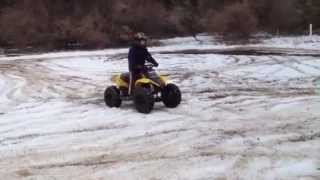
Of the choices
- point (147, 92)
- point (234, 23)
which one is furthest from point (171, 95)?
point (234, 23)

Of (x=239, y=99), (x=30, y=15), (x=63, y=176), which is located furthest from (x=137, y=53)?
(x=30, y=15)

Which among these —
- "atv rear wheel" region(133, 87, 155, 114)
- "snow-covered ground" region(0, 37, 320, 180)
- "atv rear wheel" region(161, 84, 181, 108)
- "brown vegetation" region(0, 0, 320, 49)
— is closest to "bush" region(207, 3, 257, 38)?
"brown vegetation" region(0, 0, 320, 49)

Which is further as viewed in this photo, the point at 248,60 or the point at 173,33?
the point at 173,33

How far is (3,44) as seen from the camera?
3941 cm

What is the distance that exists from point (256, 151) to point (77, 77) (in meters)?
11.9

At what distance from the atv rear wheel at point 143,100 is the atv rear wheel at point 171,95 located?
485 mm

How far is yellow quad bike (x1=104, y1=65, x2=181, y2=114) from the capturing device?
1216 centimetres

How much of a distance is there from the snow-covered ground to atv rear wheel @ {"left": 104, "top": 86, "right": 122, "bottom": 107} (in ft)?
0.66

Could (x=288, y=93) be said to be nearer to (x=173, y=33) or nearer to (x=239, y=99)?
(x=239, y=99)

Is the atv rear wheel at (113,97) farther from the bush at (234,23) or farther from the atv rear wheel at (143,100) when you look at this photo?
the bush at (234,23)

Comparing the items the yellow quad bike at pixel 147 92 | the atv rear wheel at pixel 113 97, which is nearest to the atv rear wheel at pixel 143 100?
the yellow quad bike at pixel 147 92

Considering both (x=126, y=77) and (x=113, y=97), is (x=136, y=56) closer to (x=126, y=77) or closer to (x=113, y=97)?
(x=126, y=77)

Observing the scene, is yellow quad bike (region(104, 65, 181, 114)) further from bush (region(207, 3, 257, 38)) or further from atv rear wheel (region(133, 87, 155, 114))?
bush (region(207, 3, 257, 38))

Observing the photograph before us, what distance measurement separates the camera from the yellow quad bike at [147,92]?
1216cm
